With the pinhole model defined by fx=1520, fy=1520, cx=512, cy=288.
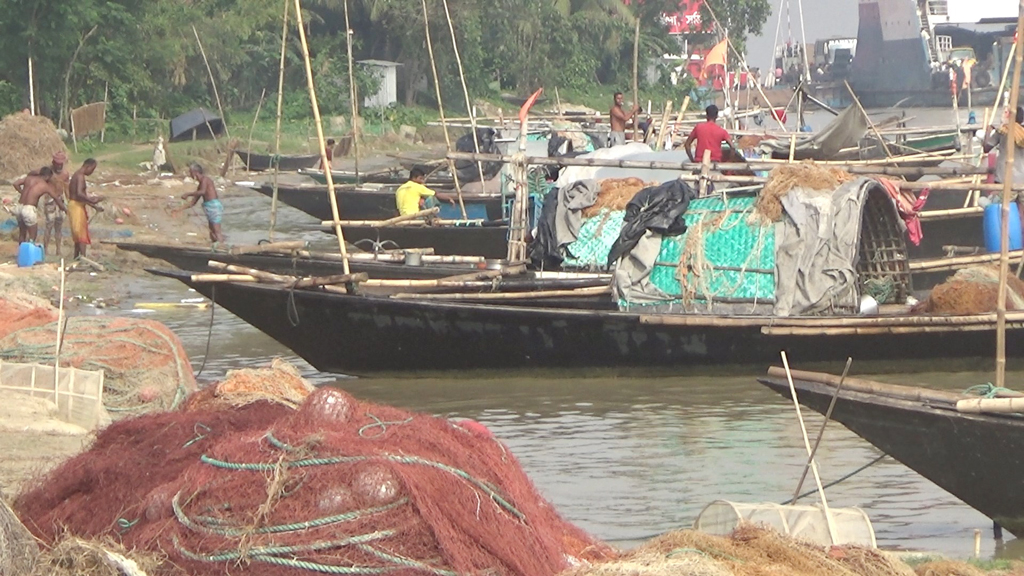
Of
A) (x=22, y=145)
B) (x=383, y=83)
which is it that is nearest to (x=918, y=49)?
(x=383, y=83)

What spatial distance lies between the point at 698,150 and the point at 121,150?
55.5 ft

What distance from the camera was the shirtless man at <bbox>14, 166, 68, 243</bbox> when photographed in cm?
1636

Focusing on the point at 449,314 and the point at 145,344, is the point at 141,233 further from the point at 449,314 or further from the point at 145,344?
the point at 145,344

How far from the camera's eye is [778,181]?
1136 cm

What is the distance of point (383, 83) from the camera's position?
39656 mm

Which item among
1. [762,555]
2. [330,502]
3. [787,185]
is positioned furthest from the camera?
[787,185]

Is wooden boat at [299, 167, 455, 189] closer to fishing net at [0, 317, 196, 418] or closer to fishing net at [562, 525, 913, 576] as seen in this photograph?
fishing net at [0, 317, 196, 418]

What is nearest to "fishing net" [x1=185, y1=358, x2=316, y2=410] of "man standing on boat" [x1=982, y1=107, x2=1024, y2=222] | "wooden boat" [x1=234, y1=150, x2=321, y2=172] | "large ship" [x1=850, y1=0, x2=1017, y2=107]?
"man standing on boat" [x1=982, y1=107, x2=1024, y2=222]

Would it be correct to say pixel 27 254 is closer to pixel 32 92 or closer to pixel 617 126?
pixel 617 126

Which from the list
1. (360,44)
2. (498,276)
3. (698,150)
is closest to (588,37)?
(360,44)

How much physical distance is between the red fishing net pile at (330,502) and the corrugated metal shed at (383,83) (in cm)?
3393

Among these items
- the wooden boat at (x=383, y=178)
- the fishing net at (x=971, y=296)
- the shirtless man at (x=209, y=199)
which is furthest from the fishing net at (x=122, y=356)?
the wooden boat at (x=383, y=178)

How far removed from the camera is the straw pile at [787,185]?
11289 mm

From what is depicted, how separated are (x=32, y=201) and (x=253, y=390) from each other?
1066cm
